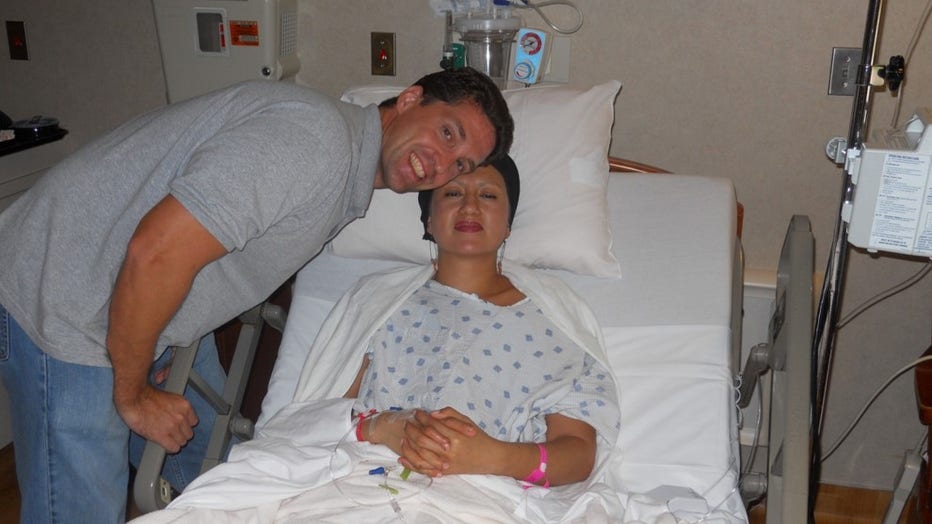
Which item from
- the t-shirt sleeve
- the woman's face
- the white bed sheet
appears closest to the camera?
the t-shirt sleeve

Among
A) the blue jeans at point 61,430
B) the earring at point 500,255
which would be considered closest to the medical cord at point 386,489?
the blue jeans at point 61,430

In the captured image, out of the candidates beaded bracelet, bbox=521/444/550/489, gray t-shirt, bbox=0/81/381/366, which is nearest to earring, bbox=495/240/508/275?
gray t-shirt, bbox=0/81/381/366

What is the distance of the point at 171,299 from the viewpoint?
4.98 ft

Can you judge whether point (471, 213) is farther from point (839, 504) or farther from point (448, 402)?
point (839, 504)

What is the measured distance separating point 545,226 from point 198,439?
967 millimetres

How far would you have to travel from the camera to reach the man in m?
1.47

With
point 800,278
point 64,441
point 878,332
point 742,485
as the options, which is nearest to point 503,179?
point 800,278

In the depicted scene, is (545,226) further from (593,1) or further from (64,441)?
(64,441)

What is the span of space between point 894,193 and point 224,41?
1.85 meters

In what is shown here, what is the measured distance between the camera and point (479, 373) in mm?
1887

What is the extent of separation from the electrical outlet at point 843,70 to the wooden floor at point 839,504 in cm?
126

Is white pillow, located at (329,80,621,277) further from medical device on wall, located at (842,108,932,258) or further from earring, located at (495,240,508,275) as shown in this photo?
medical device on wall, located at (842,108,932,258)

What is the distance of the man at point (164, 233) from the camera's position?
1467 mm

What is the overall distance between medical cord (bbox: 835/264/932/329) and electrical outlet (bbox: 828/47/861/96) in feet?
1.78
